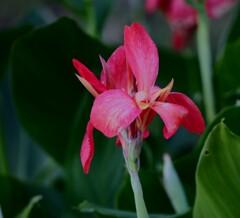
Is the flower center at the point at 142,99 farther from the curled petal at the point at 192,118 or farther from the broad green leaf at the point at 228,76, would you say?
the broad green leaf at the point at 228,76

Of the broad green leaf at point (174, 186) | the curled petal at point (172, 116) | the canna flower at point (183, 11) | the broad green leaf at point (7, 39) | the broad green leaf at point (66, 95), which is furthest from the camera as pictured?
the canna flower at point (183, 11)

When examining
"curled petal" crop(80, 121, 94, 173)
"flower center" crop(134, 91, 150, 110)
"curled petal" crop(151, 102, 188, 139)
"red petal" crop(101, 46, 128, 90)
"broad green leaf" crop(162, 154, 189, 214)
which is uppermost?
"red petal" crop(101, 46, 128, 90)

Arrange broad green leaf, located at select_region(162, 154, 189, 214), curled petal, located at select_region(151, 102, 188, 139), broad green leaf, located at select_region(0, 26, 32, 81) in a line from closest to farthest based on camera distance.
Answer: curled petal, located at select_region(151, 102, 188, 139), broad green leaf, located at select_region(162, 154, 189, 214), broad green leaf, located at select_region(0, 26, 32, 81)

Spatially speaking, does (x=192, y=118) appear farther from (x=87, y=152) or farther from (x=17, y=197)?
(x=17, y=197)

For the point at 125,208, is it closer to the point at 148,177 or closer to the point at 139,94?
the point at 148,177

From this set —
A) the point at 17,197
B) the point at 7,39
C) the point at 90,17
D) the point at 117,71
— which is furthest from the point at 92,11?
the point at 117,71

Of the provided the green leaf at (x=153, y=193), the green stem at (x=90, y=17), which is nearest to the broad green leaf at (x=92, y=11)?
the green stem at (x=90, y=17)

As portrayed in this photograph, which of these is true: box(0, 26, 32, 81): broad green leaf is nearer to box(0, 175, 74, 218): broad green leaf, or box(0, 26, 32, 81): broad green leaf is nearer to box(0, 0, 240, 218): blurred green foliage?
box(0, 0, 240, 218): blurred green foliage

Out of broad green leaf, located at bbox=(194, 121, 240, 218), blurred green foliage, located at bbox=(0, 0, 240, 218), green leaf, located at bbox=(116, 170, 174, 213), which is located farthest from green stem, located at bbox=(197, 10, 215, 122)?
broad green leaf, located at bbox=(194, 121, 240, 218)
